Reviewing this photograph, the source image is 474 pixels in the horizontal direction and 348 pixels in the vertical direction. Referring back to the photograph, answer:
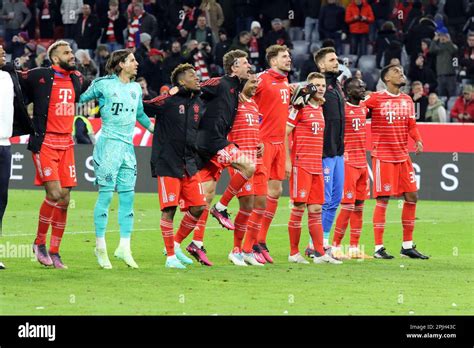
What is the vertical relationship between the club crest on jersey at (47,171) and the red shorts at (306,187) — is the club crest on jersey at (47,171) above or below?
above

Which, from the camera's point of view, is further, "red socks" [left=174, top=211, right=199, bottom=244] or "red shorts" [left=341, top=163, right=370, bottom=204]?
"red shorts" [left=341, top=163, right=370, bottom=204]

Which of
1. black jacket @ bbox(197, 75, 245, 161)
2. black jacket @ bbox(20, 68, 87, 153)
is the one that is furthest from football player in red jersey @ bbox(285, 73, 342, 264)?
black jacket @ bbox(20, 68, 87, 153)

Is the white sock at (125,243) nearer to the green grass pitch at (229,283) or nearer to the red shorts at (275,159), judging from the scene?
the green grass pitch at (229,283)

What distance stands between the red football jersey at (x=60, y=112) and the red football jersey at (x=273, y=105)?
2.53 metres

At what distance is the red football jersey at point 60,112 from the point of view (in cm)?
1463

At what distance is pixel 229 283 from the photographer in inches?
539

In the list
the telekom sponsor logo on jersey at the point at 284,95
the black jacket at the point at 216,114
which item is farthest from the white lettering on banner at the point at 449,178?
the black jacket at the point at 216,114

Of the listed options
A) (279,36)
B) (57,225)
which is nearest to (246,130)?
(57,225)

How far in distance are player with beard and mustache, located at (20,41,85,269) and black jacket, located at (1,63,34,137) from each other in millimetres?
103

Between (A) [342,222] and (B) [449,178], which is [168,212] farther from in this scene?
(B) [449,178]

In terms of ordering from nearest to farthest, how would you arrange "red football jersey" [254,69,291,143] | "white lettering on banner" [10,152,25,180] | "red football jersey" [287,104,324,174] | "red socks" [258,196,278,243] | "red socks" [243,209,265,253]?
"red socks" [243,209,265,253] → "red football jersey" [287,104,324,174] → "red football jersey" [254,69,291,143] → "red socks" [258,196,278,243] → "white lettering on banner" [10,152,25,180]

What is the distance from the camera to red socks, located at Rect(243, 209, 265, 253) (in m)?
15.7

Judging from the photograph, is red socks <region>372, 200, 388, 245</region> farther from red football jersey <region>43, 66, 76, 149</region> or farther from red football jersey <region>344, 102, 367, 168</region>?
red football jersey <region>43, 66, 76, 149</region>
